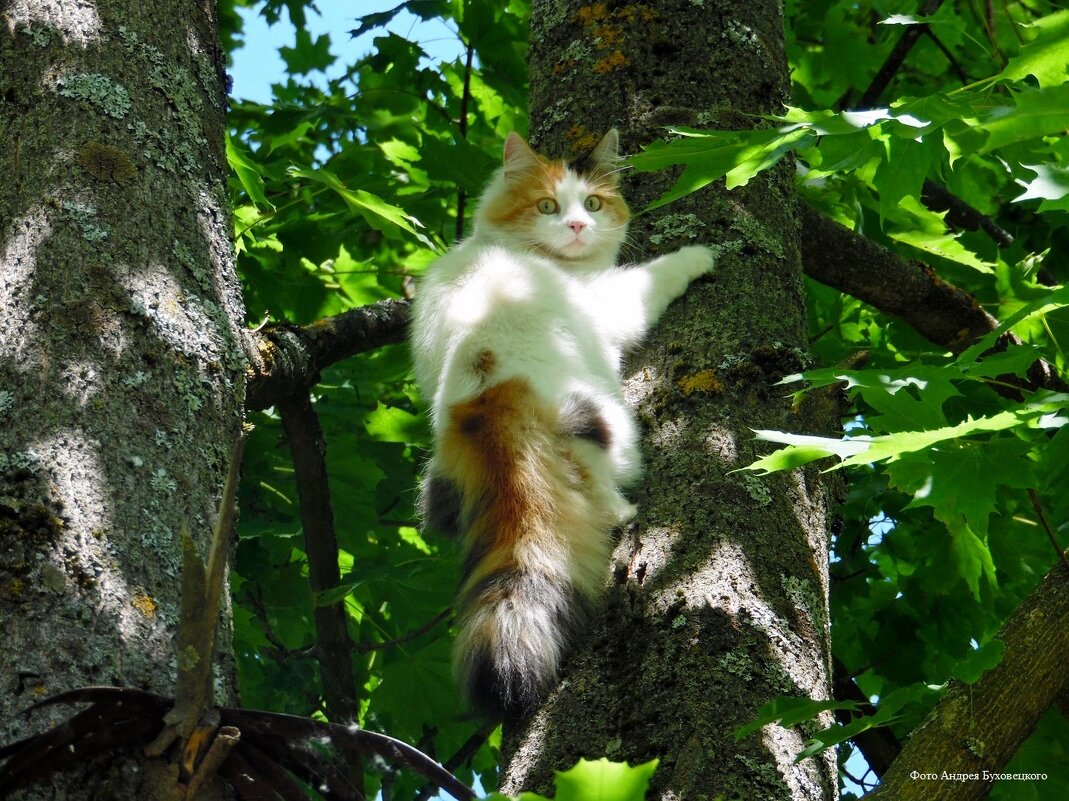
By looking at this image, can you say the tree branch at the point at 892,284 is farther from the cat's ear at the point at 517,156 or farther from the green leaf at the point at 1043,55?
the green leaf at the point at 1043,55

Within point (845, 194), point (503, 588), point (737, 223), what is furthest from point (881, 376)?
point (845, 194)

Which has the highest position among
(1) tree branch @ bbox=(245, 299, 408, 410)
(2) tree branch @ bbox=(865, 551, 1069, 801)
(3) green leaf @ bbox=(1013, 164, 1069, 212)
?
(1) tree branch @ bbox=(245, 299, 408, 410)

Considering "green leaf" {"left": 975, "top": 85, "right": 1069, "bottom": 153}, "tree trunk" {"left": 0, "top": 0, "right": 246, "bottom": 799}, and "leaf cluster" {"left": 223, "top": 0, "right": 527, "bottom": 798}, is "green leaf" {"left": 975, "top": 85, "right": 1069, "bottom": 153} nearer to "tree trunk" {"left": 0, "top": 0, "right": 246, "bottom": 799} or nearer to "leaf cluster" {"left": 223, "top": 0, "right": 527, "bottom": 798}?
"tree trunk" {"left": 0, "top": 0, "right": 246, "bottom": 799}

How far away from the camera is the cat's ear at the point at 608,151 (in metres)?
3.00

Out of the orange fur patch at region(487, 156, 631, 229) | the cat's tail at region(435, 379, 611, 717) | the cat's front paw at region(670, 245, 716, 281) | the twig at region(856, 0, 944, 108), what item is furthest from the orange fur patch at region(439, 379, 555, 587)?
the twig at region(856, 0, 944, 108)

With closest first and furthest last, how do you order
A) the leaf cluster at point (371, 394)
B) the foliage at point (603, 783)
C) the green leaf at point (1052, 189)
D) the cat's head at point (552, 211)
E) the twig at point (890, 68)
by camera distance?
the foliage at point (603, 783) → the green leaf at point (1052, 189) → the cat's head at point (552, 211) → the leaf cluster at point (371, 394) → the twig at point (890, 68)

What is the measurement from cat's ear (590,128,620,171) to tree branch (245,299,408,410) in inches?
33.2

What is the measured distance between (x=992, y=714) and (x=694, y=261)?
4.37 feet

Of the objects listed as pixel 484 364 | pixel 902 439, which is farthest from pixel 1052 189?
pixel 484 364

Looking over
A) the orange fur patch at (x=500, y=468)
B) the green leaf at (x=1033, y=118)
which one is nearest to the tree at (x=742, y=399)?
the green leaf at (x=1033, y=118)

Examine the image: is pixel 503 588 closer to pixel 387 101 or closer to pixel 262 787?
pixel 262 787

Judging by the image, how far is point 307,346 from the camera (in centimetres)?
292

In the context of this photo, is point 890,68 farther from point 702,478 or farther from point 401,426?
point 702,478

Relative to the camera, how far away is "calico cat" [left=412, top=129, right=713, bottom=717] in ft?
7.64
